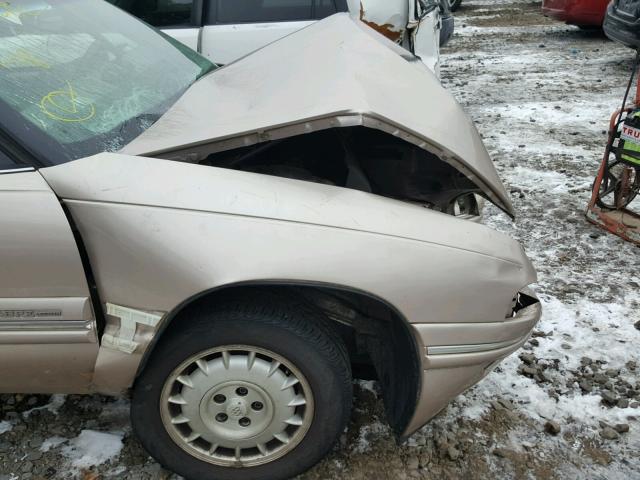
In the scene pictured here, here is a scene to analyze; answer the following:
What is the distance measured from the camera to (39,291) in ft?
5.76

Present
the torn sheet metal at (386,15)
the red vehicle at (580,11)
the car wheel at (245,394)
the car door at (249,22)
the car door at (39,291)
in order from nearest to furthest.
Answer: the car door at (39,291) < the car wheel at (245,394) < the car door at (249,22) < the torn sheet metal at (386,15) < the red vehicle at (580,11)

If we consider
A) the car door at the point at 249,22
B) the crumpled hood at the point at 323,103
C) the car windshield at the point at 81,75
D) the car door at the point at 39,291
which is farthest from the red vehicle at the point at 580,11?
the car door at the point at 39,291

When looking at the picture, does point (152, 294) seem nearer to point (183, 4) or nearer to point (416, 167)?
point (416, 167)

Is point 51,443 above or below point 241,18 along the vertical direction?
below

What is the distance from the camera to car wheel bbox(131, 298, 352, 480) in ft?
5.97

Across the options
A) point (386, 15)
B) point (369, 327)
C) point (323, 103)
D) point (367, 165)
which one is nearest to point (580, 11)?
point (386, 15)

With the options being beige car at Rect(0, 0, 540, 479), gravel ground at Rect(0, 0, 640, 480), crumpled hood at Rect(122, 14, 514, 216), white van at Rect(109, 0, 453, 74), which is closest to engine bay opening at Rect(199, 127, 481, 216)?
beige car at Rect(0, 0, 540, 479)

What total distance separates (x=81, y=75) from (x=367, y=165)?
120cm

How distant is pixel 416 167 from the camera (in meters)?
2.41

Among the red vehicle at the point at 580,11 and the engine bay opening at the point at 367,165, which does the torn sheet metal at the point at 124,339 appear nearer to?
the engine bay opening at the point at 367,165

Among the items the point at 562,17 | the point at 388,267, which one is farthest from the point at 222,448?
the point at 562,17

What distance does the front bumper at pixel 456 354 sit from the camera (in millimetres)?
1865

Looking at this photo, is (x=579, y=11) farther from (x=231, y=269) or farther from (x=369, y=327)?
(x=231, y=269)

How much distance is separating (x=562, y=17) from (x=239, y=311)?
9.76 meters
